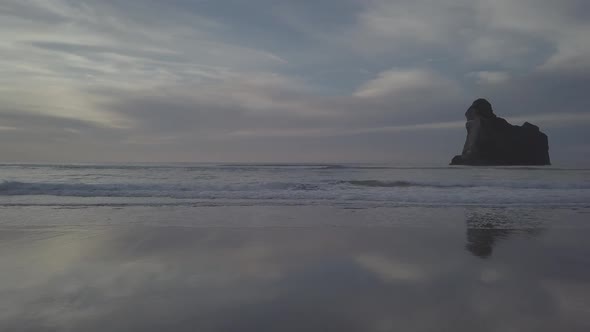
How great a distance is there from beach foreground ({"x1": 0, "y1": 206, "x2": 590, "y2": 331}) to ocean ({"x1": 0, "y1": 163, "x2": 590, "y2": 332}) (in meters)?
0.02

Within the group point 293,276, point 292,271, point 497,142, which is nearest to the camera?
point 293,276

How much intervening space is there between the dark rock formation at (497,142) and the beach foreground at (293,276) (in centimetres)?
5932

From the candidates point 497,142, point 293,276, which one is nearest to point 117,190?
point 293,276

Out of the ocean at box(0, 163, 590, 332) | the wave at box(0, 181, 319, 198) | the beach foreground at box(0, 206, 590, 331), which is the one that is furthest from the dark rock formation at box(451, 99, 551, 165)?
the beach foreground at box(0, 206, 590, 331)

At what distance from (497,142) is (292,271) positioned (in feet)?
221

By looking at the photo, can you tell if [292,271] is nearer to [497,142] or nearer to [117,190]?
[117,190]

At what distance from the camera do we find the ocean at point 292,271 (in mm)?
2826

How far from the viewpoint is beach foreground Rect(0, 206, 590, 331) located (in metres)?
2.81

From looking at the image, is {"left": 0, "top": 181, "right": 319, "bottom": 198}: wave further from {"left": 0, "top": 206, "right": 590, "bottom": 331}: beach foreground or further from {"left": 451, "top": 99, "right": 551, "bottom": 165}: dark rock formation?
{"left": 451, "top": 99, "right": 551, "bottom": 165}: dark rock formation

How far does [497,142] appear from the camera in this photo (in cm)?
6053

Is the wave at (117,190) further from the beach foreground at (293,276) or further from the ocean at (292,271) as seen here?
the beach foreground at (293,276)

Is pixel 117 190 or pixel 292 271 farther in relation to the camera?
pixel 117 190

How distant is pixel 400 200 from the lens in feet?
38.3

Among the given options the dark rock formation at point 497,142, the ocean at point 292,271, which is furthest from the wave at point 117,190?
the dark rock formation at point 497,142
